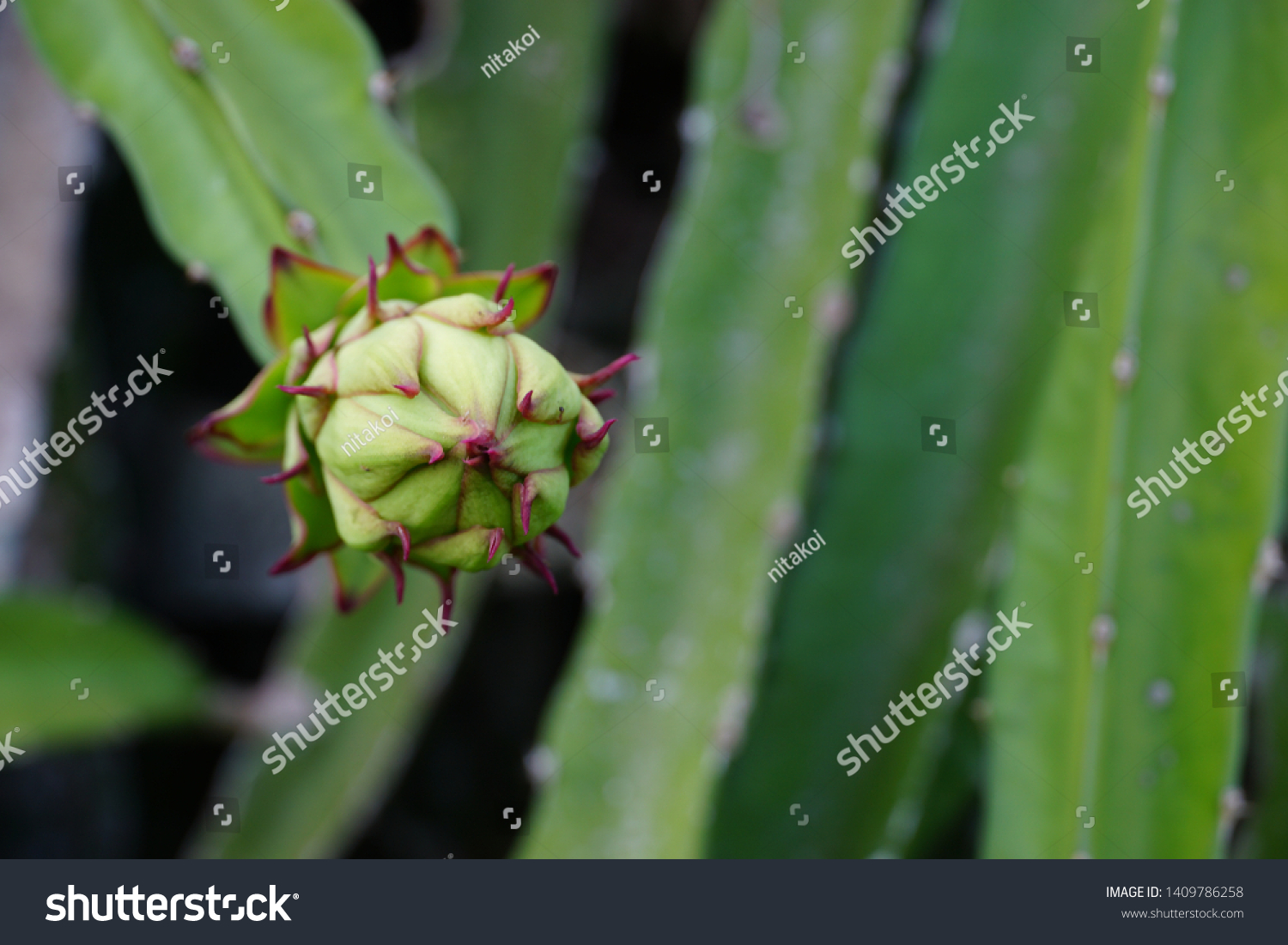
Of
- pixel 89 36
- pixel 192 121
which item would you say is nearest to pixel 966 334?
pixel 192 121

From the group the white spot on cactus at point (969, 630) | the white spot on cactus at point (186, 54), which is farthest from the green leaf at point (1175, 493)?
the white spot on cactus at point (186, 54)

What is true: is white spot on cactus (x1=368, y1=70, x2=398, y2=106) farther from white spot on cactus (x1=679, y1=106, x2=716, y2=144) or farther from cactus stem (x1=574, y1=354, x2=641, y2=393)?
white spot on cactus (x1=679, y1=106, x2=716, y2=144)

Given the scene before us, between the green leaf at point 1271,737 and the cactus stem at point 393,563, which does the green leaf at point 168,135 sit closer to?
the cactus stem at point 393,563

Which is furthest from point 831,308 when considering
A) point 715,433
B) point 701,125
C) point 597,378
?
point 597,378

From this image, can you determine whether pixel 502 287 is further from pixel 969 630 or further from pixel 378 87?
pixel 969 630

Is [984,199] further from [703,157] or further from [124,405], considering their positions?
[124,405]

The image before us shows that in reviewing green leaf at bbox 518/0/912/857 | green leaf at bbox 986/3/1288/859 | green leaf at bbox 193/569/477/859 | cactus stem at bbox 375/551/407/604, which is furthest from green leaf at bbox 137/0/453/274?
green leaf at bbox 986/3/1288/859

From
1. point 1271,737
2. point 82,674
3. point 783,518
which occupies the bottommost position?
point 1271,737
